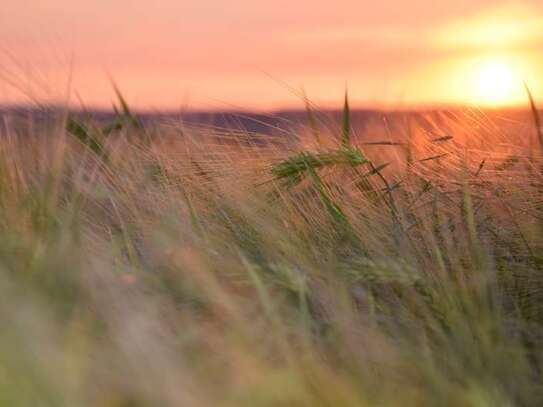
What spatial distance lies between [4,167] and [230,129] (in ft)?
1.67

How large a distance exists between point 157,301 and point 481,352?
1.61 ft

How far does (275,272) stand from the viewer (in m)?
1.60

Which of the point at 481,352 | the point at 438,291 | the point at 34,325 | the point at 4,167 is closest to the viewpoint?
the point at 34,325

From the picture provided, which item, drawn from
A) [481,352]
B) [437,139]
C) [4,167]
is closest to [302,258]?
[481,352]

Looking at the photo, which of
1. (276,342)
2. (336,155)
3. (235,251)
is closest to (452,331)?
(276,342)

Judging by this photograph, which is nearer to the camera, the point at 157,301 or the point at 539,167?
the point at 157,301

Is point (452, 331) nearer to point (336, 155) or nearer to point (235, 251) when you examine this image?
point (235, 251)

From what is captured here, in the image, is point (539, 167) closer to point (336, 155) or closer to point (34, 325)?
point (336, 155)

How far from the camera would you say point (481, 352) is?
1.48 m

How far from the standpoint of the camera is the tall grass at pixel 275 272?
1.35 m

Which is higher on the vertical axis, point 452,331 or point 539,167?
point 539,167

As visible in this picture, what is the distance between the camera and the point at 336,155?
2.02 meters

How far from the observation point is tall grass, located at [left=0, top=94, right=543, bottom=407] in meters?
1.35

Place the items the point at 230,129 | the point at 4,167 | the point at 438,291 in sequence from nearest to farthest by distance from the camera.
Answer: the point at 438,291
the point at 4,167
the point at 230,129
